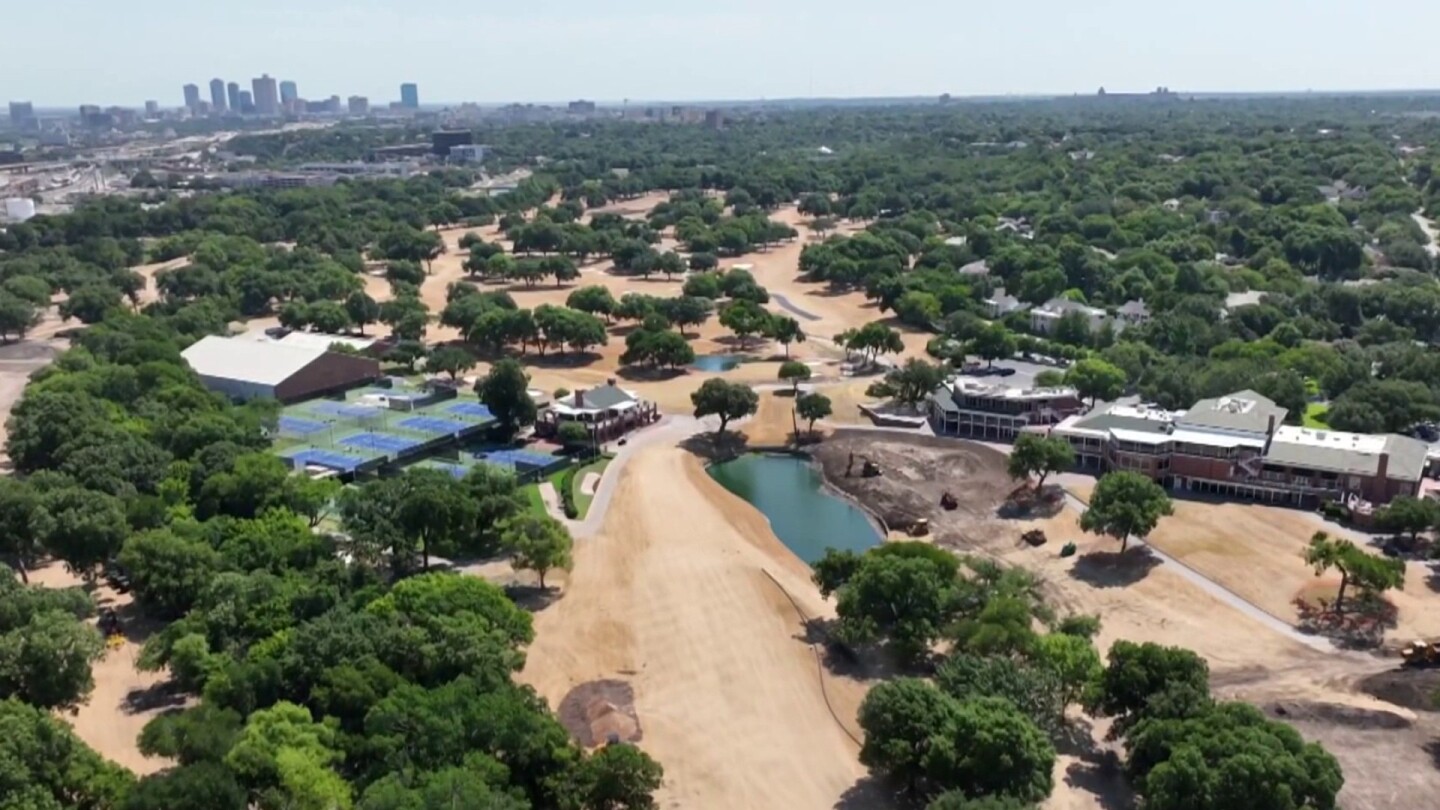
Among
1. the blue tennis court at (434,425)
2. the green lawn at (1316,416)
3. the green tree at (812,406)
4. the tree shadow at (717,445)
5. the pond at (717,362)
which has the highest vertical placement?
the green tree at (812,406)

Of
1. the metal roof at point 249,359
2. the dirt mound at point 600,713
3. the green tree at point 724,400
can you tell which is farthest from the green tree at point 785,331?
the dirt mound at point 600,713

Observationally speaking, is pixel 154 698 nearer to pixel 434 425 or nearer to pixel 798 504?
pixel 434 425

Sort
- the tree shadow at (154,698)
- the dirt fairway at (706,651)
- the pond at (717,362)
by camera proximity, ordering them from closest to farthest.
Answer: the dirt fairway at (706,651), the tree shadow at (154,698), the pond at (717,362)

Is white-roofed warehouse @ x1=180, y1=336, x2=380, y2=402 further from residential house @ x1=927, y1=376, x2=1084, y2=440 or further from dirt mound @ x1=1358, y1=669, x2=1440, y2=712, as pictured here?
dirt mound @ x1=1358, y1=669, x2=1440, y2=712

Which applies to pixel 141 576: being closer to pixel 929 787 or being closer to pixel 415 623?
pixel 415 623

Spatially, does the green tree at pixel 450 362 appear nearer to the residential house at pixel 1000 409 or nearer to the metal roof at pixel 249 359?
the metal roof at pixel 249 359

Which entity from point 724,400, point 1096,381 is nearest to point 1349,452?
point 1096,381

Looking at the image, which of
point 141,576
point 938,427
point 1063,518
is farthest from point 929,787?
point 938,427

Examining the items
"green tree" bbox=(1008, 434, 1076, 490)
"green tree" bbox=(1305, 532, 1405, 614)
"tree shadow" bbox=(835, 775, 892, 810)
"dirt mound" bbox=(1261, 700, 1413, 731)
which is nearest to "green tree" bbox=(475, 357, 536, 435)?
"green tree" bbox=(1008, 434, 1076, 490)
